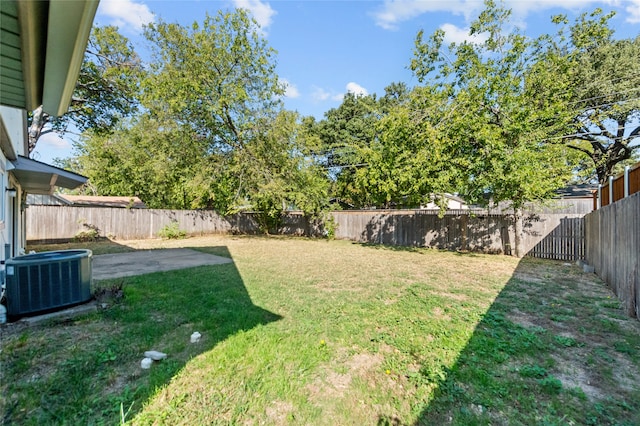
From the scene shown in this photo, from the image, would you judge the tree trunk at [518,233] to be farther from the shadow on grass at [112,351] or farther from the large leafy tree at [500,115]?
the shadow on grass at [112,351]

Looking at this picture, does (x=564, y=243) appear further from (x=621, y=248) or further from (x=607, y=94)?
(x=607, y=94)

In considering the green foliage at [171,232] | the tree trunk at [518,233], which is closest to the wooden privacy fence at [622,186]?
the tree trunk at [518,233]

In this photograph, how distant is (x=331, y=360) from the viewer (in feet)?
8.71

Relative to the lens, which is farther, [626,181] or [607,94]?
[607,94]

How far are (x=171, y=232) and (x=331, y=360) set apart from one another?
1430 centimetres

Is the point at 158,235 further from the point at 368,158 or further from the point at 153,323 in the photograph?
the point at 153,323

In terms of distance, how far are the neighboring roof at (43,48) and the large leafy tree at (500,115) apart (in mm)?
8176

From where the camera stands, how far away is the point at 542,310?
4.07 meters

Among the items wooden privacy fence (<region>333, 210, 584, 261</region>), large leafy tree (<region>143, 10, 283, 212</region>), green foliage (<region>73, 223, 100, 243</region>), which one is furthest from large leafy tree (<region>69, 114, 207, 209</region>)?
wooden privacy fence (<region>333, 210, 584, 261</region>)

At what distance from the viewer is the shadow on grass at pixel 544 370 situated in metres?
1.97

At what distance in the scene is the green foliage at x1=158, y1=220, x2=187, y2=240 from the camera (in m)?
14.6

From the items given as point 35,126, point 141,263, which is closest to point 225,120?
point 35,126

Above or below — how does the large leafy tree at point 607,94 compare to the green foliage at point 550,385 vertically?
above

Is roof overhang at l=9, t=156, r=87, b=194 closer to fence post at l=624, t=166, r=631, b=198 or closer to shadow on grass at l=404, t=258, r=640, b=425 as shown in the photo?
shadow on grass at l=404, t=258, r=640, b=425
